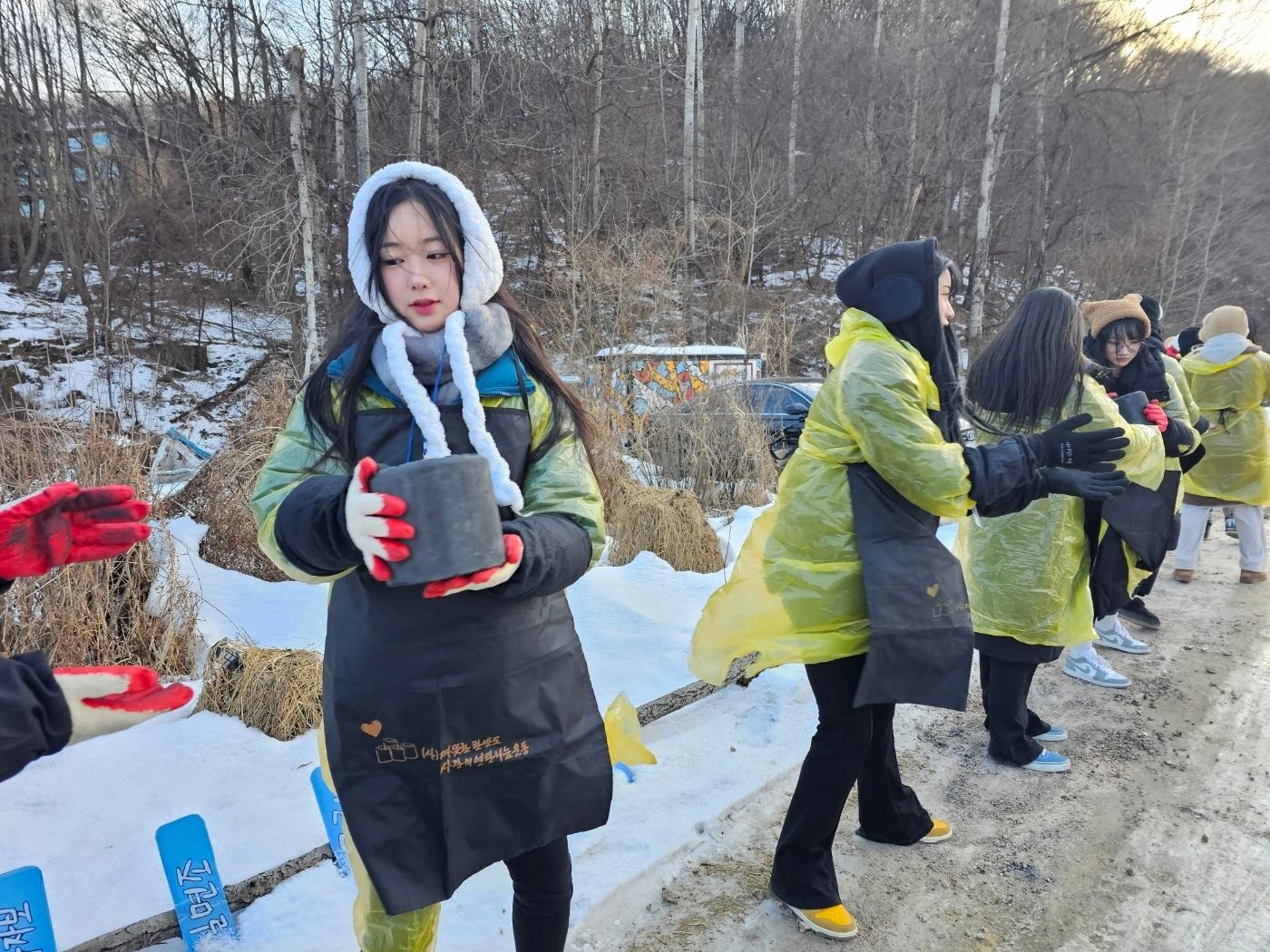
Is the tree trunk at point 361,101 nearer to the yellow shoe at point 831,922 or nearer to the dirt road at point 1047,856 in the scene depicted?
the dirt road at point 1047,856

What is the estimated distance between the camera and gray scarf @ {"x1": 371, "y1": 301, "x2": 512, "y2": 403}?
4.79 ft

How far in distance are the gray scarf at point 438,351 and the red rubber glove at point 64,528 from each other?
1.51ft

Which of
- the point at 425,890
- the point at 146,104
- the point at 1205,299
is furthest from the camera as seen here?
the point at 1205,299

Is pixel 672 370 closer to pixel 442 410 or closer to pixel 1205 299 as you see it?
pixel 442 410

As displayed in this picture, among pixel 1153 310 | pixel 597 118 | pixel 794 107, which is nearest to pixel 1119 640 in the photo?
pixel 1153 310

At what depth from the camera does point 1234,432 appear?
5.27 m

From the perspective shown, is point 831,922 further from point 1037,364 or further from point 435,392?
point 1037,364

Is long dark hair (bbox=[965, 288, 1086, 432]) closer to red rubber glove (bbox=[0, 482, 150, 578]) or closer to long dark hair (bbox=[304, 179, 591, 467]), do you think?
long dark hair (bbox=[304, 179, 591, 467])

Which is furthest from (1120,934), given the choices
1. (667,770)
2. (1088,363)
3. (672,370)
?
(672,370)

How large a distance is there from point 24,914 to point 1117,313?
4.38 m

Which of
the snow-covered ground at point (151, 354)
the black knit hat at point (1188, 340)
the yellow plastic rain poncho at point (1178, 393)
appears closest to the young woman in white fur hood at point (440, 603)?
the yellow plastic rain poncho at point (1178, 393)

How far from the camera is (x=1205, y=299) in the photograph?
69.6 feet

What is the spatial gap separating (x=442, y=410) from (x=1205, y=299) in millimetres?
25652

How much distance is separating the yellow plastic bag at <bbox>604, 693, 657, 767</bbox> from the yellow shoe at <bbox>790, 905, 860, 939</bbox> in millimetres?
805
